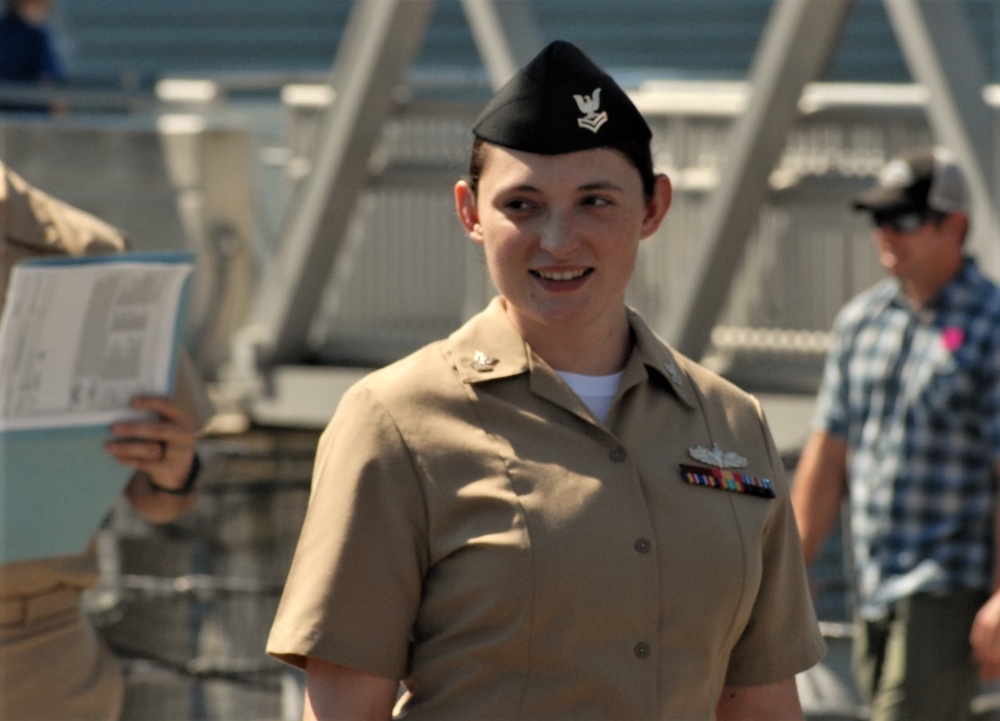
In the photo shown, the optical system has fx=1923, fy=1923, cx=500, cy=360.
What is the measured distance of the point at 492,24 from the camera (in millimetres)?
8695

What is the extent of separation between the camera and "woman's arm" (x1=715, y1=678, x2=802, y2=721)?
2.79 m

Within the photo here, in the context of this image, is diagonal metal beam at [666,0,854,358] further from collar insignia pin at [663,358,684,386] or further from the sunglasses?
collar insignia pin at [663,358,684,386]

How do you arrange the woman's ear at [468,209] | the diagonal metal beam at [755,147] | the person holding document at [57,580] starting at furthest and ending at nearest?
the diagonal metal beam at [755,147] < the person holding document at [57,580] < the woman's ear at [468,209]

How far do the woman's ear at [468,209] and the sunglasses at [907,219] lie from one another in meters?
2.77

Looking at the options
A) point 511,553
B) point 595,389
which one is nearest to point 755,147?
point 595,389

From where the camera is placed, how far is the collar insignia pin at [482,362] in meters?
2.62

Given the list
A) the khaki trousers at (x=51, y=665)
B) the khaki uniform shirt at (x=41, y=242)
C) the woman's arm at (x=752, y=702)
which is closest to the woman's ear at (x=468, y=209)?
the woman's arm at (x=752, y=702)

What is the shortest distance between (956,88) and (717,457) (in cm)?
461

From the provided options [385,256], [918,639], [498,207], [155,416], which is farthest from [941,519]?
[385,256]

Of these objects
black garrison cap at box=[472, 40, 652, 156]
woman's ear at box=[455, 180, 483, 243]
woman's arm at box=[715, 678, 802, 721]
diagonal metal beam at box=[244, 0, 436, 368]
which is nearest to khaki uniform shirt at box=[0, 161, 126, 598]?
woman's ear at box=[455, 180, 483, 243]

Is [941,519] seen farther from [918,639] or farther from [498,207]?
[498,207]

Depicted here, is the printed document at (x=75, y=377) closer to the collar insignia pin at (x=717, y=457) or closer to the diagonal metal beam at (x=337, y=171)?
the collar insignia pin at (x=717, y=457)

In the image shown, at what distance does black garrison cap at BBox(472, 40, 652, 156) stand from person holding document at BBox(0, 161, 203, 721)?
1178mm

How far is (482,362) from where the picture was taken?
2.63 m
